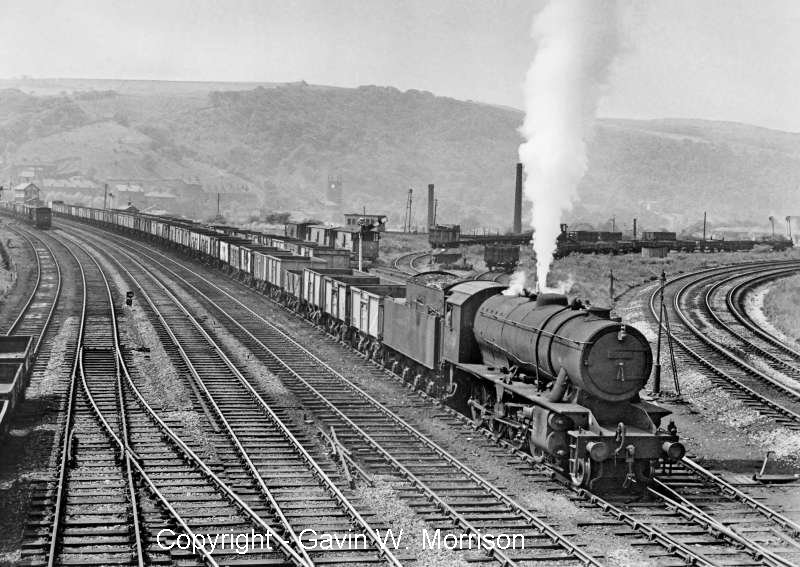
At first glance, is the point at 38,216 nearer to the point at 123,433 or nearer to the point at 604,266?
the point at 604,266

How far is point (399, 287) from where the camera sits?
28.3 metres

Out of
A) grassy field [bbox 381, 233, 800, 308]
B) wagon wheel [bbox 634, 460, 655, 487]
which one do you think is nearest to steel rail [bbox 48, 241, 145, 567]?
wagon wheel [bbox 634, 460, 655, 487]

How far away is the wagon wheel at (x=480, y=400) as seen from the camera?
17.8 meters

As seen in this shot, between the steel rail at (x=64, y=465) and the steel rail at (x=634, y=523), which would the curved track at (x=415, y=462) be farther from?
the steel rail at (x=64, y=465)

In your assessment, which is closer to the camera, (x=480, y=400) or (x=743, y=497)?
(x=743, y=497)

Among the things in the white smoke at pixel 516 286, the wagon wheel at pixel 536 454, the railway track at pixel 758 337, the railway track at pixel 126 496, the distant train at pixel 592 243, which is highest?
the distant train at pixel 592 243

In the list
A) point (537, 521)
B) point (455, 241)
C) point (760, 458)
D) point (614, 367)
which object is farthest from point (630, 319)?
point (455, 241)

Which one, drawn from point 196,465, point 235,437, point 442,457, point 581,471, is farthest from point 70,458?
point 581,471

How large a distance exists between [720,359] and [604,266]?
3163cm

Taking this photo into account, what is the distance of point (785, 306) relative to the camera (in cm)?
3612

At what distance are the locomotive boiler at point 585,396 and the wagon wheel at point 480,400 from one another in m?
1.36

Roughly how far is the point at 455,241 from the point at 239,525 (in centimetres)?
6139

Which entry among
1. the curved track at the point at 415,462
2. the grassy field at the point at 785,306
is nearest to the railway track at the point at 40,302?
the curved track at the point at 415,462

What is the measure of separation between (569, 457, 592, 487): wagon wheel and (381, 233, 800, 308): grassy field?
18863mm
